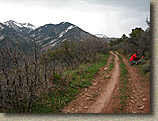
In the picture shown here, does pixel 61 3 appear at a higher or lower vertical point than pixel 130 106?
higher

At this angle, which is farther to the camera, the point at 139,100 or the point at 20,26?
the point at 20,26

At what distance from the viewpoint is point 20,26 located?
3047 mm

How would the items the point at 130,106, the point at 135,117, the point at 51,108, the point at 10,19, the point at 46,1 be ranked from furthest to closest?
1. the point at 10,19
2. the point at 46,1
3. the point at 51,108
4. the point at 130,106
5. the point at 135,117

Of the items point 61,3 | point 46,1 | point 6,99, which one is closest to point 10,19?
point 46,1

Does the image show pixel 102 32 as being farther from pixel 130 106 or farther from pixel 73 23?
pixel 130 106

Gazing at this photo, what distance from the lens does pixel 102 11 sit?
2719 mm

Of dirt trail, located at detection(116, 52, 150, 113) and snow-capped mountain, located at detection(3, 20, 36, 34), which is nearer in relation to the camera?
dirt trail, located at detection(116, 52, 150, 113)

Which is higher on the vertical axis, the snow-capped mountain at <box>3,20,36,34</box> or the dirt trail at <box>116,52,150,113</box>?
the snow-capped mountain at <box>3,20,36,34</box>

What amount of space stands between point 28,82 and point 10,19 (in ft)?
5.91

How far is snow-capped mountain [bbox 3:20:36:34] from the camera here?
2.86 metres

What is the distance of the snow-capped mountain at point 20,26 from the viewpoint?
9.37 feet

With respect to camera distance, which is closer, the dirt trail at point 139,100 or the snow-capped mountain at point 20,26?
the dirt trail at point 139,100

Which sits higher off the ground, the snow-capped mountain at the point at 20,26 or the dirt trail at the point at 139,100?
the snow-capped mountain at the point at 20,26

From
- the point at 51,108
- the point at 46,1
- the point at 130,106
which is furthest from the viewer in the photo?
the point at 46,1
